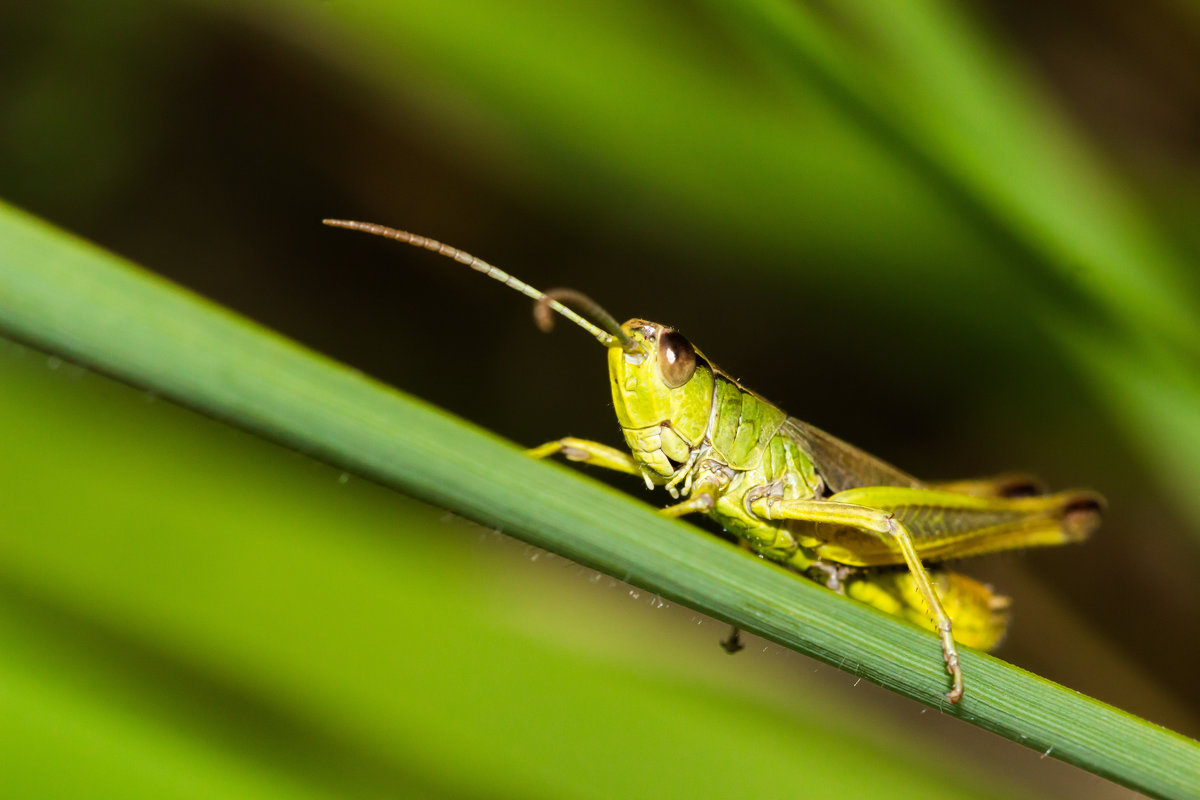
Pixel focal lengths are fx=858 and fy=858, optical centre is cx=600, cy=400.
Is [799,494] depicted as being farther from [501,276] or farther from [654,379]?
[501,276]

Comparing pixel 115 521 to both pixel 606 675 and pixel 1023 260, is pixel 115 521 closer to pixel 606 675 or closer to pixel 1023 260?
pixel 606 675

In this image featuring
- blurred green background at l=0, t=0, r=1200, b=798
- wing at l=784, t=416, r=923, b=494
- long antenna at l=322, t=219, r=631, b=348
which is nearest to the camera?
A: long antenna at l=322, t=219, r=631, b=348

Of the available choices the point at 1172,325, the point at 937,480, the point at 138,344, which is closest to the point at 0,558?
the point at 138,344

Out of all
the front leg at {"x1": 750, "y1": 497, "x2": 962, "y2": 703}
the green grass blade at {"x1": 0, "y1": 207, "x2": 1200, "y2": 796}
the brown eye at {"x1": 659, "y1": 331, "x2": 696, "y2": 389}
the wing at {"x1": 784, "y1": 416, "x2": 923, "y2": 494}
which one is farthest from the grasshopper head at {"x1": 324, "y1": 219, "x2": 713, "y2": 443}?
the green grass blade at {"x1": 0, "y1": 207, "x2": 1200, "y2": 796}

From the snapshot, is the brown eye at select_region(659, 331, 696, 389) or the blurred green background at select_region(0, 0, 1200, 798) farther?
the brown eye at select_region(659, 331, 696, 389)

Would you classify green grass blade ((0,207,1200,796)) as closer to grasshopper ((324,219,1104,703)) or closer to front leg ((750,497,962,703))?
front leg ((750,497,962,703))

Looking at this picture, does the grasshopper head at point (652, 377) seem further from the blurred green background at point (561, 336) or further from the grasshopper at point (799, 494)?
the blurred green background at point (561, 336)

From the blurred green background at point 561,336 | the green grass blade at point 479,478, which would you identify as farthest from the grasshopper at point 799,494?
the green grass blade at point 479,478
